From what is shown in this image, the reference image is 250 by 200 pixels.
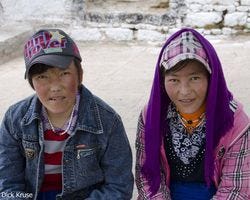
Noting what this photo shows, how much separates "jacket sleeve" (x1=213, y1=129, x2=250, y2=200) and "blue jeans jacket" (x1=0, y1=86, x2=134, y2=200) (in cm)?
39

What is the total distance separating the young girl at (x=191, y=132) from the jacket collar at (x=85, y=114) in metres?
0.23

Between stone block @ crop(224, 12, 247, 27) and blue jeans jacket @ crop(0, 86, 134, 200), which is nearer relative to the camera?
blue jeans jacket @ crop(0, 86, 134, 200)

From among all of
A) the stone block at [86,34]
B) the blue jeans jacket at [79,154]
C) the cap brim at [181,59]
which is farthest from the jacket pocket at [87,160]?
the stone block at [86,34]

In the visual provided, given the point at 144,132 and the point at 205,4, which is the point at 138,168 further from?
the point at 205,4

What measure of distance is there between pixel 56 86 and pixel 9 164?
404mm

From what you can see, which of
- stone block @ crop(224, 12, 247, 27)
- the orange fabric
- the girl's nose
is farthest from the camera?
stone block @ crop(224, 12, 247, 27)

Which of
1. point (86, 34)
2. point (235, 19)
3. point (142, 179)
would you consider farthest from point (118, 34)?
point (142, 179)

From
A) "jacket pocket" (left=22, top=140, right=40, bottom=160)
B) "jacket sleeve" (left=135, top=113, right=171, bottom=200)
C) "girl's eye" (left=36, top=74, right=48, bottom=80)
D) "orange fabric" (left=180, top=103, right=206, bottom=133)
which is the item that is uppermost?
"girl's eye" (left=36, top=74, right=48, bottom=80)

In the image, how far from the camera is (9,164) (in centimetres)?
211

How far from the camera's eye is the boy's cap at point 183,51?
1938 mm

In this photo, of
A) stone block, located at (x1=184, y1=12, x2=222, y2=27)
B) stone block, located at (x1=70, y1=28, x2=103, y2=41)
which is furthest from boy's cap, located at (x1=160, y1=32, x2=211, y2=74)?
stone block, located at (x1=70, y1=28, x2=103, y2=41)

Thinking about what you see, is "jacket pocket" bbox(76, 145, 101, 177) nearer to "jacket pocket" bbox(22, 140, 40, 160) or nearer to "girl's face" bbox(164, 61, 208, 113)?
"jacket pocket" bbox(22, 140, 40, 160)

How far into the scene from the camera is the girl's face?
1.99 metres

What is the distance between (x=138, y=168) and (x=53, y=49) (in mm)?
689
